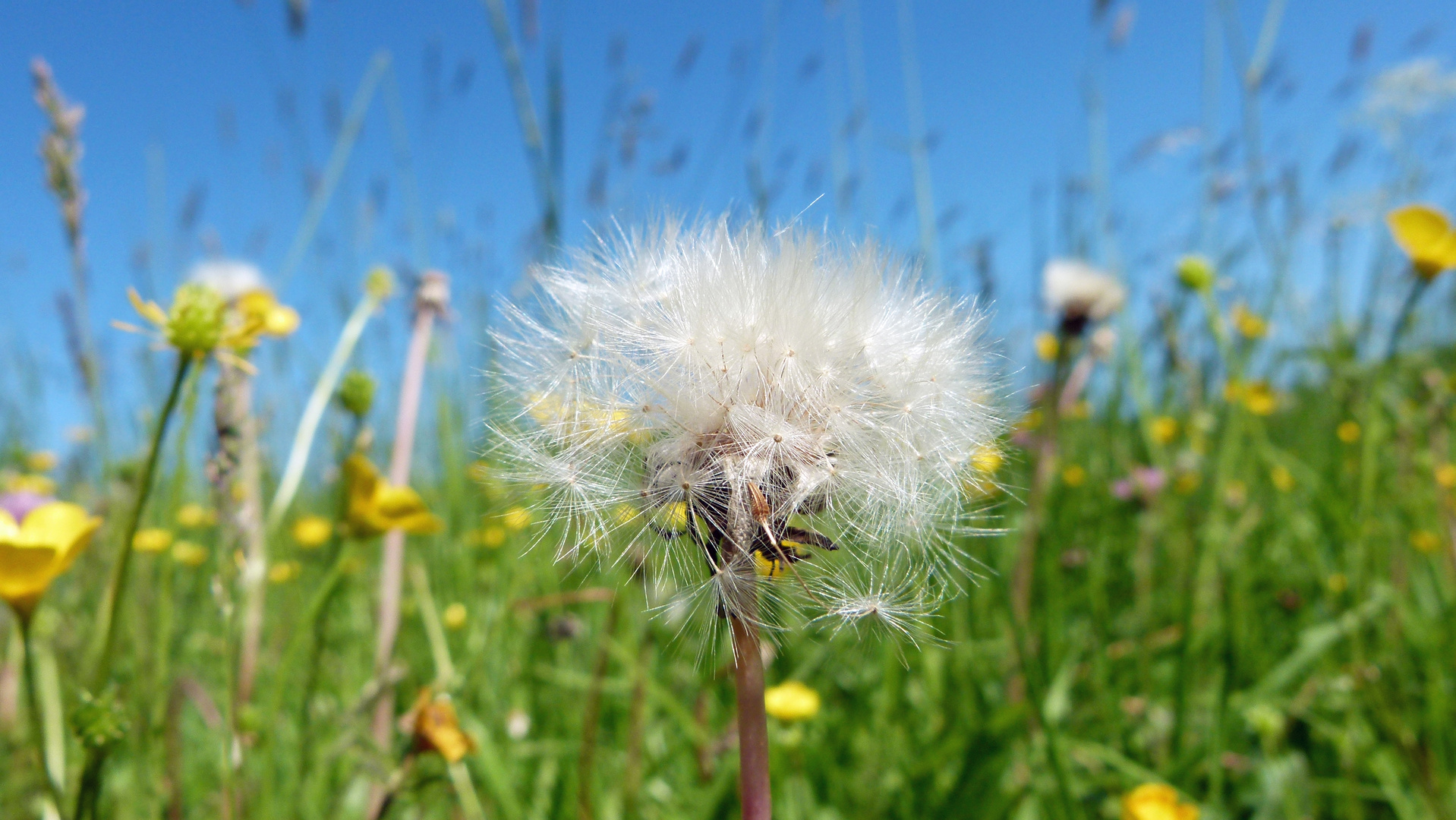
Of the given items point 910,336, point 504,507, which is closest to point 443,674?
point 504,507

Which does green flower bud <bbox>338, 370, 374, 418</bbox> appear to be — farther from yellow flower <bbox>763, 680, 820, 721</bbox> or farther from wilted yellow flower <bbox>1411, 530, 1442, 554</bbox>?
wilted yellow flower <bbox>1411, 530, 1442, 554</bbox>

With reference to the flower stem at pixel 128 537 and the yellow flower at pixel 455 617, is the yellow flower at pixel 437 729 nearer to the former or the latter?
the flower stem at pixel 128 537

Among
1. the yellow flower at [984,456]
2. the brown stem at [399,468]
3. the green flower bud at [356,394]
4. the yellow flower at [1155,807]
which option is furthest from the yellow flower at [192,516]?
the yellow flower at [1155,807]

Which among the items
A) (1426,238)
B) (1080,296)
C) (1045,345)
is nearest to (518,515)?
(1426,238)

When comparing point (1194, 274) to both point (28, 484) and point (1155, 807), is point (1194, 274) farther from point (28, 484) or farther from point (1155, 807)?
point (28, 484)

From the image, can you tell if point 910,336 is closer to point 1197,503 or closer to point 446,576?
point 446,576

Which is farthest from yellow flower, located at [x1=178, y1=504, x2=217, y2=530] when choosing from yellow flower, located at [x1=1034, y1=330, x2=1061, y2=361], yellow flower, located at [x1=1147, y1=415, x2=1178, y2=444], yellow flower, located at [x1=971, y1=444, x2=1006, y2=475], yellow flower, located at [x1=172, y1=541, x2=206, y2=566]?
yellow flower, located at [x1=1147, y1=415, x2=1178, y2=444]
